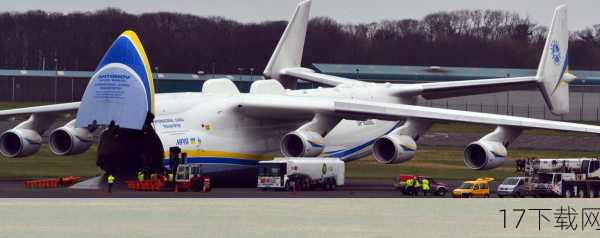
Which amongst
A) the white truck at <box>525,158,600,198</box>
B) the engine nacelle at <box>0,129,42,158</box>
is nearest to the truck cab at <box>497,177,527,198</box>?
the white truck at <box>525,158,600,198</box>

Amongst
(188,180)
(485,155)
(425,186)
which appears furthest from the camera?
(425,186)

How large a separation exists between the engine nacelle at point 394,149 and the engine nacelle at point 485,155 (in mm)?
2030

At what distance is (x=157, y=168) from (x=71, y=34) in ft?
184

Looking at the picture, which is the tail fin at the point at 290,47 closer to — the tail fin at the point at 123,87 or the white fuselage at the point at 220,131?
the white fuselage at the point at 220,131

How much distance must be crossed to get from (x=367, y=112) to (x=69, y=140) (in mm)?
11550

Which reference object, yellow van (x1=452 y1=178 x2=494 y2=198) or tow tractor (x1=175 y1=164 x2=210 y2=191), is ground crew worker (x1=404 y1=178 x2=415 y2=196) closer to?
yellow van (x1=452 y1=178 x2=494 y2=198)

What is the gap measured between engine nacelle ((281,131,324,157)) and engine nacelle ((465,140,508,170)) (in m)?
5.68

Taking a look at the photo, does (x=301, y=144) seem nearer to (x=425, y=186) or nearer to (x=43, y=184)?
(x=425, y=186)

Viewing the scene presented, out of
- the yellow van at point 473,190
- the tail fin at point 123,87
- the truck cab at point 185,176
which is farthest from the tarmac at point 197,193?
the tail fin at point 123,87

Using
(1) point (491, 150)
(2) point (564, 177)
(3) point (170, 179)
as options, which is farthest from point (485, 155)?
Result: (3) point (170, 179)

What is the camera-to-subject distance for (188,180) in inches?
1795

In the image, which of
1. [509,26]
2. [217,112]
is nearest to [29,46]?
[509,26]

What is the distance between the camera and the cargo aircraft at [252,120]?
141ft
